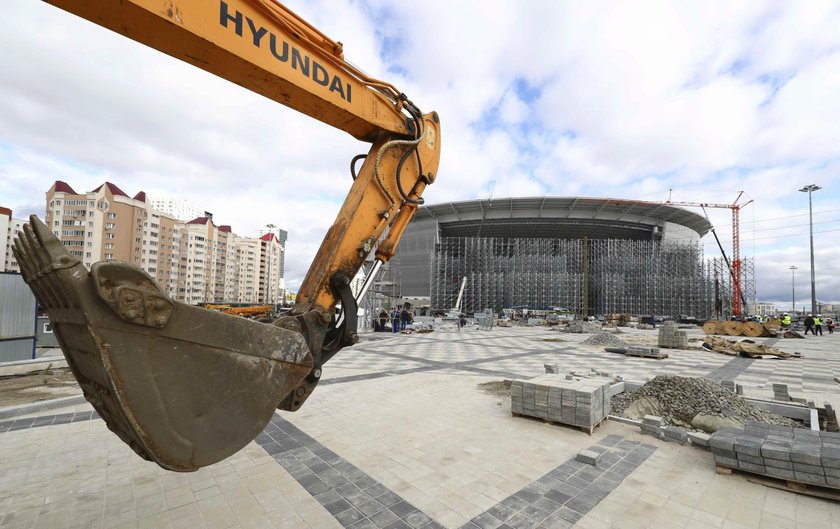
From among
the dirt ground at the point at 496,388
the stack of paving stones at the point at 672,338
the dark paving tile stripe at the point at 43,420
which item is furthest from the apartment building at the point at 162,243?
the stack of paving stones at the point at 672,338

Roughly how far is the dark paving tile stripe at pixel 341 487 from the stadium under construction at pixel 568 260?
140 feet

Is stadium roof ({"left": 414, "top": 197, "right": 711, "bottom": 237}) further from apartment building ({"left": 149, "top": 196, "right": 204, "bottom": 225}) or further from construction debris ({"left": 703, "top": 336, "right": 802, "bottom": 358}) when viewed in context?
apartment building ({"left": 149, "top": 196, "right": 204, "bottom": 225})

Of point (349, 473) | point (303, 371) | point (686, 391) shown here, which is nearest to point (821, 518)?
point (686, 391)

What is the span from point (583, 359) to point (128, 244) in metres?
66.5

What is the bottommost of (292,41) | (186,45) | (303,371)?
(303,371)

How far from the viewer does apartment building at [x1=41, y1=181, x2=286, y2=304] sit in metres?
52.5

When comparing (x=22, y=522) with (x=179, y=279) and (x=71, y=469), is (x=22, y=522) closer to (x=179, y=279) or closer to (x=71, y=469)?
(x=71, y=469)

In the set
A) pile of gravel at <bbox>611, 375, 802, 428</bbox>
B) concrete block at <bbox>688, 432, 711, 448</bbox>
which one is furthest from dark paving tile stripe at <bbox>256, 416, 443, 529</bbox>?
pile of gravel at <bbox>611, 375, 802, 428</bbox>

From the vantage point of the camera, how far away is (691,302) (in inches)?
1882

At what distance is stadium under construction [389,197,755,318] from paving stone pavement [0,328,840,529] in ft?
138

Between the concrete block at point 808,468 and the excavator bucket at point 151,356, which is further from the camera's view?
the concrete block at point 808,468

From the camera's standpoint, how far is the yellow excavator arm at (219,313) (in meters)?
2.00

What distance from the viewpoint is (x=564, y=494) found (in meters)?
4.10

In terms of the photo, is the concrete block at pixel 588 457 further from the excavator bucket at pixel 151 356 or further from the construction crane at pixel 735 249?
the construction crane at pixel 735 249
